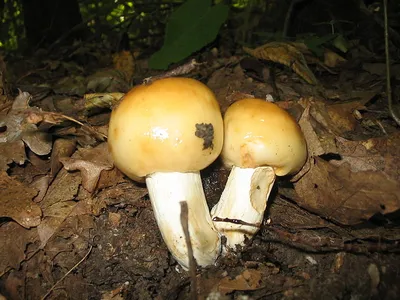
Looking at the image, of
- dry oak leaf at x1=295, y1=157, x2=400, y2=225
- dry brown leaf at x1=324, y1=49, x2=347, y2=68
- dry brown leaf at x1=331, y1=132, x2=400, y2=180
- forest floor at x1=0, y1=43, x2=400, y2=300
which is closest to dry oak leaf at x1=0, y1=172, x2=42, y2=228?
forest floor at x1=0, y1=43, x2=400, y2=300

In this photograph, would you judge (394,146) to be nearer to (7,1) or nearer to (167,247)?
(167,247)

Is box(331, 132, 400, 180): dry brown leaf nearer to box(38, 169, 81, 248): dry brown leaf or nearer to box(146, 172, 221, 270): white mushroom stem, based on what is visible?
box(146, 172, 221, 270): white mushroom stem

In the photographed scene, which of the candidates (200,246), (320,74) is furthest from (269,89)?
(200,246)

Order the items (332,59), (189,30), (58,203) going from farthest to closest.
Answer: (332,59)
(189,30)
(58,203)

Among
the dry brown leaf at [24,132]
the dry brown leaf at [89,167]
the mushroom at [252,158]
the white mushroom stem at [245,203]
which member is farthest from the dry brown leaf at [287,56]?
the dry brown leaf at [24,132]

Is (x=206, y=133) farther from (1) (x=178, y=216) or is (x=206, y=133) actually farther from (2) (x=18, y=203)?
(2) (x=18, y=203)

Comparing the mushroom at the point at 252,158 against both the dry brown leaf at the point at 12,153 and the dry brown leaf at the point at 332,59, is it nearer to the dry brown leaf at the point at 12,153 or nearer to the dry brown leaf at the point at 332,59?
the dry brown leaf at the point at 12,153

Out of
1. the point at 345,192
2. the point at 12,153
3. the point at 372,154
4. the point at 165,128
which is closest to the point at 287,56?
the point at 372,154
